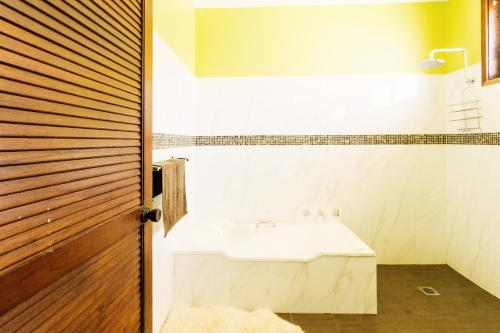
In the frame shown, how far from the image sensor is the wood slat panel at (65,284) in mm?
602

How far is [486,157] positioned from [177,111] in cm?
254

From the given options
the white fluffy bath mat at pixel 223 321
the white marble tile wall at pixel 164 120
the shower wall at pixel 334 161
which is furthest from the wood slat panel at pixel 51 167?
the shower wall at pixel 334 161

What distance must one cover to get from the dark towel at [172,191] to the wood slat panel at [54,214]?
1012mm

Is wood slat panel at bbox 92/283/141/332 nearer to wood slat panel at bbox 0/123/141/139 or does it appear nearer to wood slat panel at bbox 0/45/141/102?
wood slat panel at bbox 0/123/141/139

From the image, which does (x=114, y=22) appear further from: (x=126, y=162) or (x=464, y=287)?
(x=464, y=287)

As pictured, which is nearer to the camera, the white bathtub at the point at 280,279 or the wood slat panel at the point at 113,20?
the wood slat panel at the point at 113,20

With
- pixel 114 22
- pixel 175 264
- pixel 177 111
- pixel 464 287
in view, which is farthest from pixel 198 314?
pixel 464 287

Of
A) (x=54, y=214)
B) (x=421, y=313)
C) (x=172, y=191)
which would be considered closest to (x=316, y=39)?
(x=172, y=191)

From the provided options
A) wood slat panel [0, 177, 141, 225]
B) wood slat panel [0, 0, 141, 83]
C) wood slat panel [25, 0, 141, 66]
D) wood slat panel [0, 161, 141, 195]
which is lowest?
wood slat panel [0, 177, 141, 225]

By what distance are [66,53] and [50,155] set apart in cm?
23

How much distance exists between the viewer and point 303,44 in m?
3.41

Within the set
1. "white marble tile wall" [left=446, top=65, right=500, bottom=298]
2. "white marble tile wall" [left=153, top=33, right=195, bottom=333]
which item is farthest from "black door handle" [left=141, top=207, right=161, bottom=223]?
"white marble tile wall" [left=446, top=65, right=500, bottom=298]

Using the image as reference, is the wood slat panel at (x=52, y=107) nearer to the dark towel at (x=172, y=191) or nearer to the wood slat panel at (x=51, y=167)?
the wood slat panel at (x=51, y=167)

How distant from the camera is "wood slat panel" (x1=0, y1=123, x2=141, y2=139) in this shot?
0.59m
